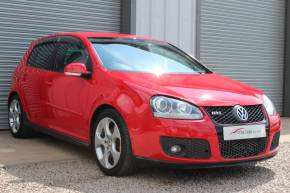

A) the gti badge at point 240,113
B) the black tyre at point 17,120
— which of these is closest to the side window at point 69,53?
the black tyre at point 17,120

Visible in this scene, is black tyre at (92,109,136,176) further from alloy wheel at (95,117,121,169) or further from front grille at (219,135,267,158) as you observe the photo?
front grille at (219,135,267,158)

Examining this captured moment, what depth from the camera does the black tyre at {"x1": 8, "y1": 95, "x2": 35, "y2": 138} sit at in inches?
283

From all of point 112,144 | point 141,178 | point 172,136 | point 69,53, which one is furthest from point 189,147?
point 69,53

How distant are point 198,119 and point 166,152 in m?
0.44

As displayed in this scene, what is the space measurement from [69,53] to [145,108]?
191 cm

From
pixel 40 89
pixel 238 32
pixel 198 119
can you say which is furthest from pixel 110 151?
pixel 238 32

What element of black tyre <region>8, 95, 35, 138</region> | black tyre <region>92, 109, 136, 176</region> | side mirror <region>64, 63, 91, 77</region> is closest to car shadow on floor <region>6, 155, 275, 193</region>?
black tyre <region>92, 109, 136, 176</region>

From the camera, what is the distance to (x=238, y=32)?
1273 cm

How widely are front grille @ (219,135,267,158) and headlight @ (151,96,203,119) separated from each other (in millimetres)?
355

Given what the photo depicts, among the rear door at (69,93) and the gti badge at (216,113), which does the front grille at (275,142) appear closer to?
the gti badge at (216,113)

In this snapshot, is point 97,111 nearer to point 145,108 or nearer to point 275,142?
point 145,108

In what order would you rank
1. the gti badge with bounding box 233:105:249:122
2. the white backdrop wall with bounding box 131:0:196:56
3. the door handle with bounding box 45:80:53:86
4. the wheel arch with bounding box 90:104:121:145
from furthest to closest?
the white backdrop wall with bounding box 131:0:196:56 → the door handle with bounding box 45:80:53:86 → the wheel arch with bounding box 90:104:121:145 → the gti badge with bounding box 233:105:249:122

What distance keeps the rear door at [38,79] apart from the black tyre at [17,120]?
13.4 inches

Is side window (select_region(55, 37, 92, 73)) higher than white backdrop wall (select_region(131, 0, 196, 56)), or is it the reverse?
white backdrop wall (select_region(131, 0, 196, 56))
